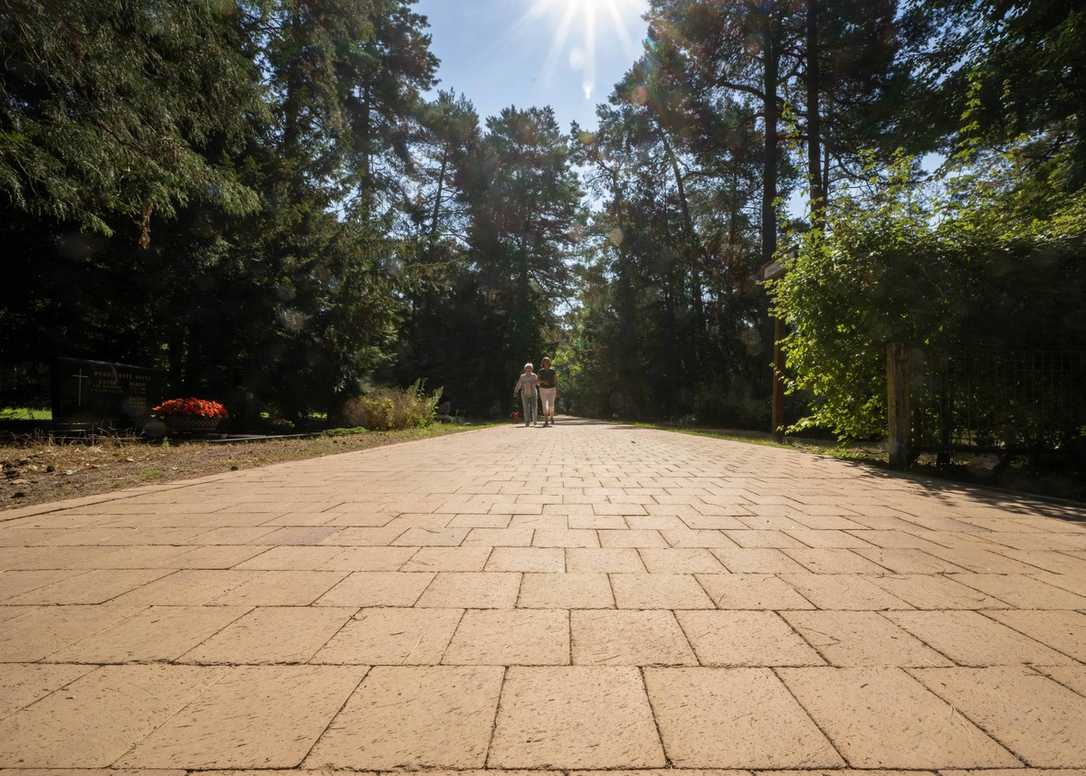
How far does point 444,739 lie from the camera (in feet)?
4.61

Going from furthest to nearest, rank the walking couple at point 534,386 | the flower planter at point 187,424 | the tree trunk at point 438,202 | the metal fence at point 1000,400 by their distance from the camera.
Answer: the tree trunk at point 438,202 < the walking couple at point 534,386 < the flower planter at point 187,424 < the metal fence at point 1000,400

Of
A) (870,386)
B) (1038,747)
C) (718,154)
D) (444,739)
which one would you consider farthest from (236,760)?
(718,154)

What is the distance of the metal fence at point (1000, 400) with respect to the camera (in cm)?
553

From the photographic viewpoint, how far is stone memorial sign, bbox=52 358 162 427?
10.2m

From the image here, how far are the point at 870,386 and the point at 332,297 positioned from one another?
1388 cm

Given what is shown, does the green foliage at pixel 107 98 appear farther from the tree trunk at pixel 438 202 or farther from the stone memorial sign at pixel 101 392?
the tree trunk at pixel 438 202

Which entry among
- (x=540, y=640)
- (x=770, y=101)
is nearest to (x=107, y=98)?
(x=540, y=640)

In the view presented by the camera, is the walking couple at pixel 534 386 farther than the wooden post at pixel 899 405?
Yes

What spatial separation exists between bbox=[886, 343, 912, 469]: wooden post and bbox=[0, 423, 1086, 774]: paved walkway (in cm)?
269

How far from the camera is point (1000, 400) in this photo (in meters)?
5.86

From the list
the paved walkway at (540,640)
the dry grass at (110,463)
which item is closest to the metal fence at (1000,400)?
the paved walkway at (540,640)

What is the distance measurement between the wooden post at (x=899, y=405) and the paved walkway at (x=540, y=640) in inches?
106

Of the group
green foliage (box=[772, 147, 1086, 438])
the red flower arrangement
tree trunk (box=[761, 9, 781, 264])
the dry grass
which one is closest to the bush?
the red flower arrangement

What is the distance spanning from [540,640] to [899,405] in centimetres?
645
